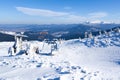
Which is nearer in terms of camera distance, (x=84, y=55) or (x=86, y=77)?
(x=86, y=77)

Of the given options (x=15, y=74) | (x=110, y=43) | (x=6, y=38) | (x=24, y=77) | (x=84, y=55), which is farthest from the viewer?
(x=6, y=38)

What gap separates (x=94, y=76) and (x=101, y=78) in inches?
19.2

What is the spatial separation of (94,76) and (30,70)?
522 cm

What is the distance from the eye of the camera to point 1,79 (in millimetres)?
13891

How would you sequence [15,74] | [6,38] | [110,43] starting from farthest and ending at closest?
[6,38] → [110,43] → [15,74]

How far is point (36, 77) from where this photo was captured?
14008mm

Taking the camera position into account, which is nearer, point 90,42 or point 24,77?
point 24,77

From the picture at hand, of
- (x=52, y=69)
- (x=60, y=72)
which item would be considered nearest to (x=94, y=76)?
(x=60, y=72)

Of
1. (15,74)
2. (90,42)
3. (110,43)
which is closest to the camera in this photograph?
(15,74)

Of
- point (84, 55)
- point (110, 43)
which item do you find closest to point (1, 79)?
point (84, 55)

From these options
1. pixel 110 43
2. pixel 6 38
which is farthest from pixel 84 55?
pixel 6 38

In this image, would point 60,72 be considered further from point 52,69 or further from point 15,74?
point 15,74

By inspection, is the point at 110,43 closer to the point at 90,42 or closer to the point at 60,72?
the point at 90,42

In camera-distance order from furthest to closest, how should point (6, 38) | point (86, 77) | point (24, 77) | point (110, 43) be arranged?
point (6, 38) < point (110, 43) < point (24, 77) < point (86, 77)
